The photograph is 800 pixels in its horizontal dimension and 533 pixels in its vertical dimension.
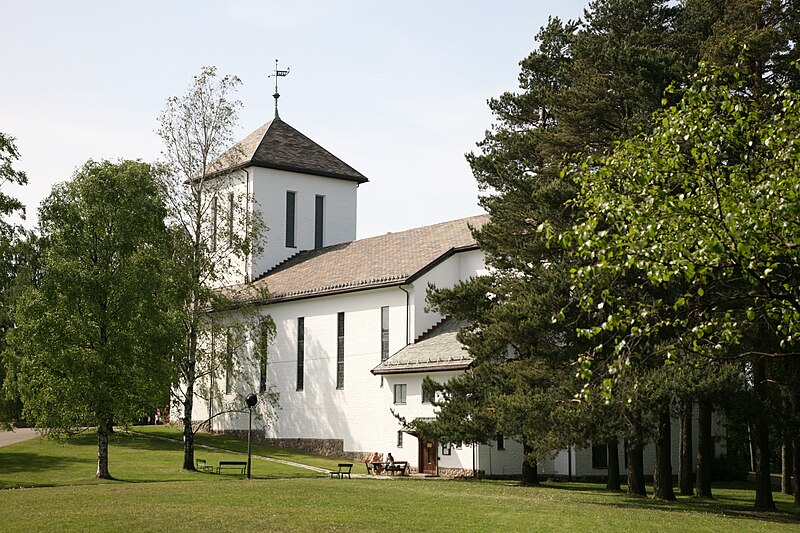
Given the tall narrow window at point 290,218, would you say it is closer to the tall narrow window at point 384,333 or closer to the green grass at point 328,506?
the tall narrow window at point 384,333

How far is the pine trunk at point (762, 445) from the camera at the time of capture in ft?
80.5

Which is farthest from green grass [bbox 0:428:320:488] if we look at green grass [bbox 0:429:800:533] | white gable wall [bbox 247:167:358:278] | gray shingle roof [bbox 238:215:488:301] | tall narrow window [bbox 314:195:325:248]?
tall narrow window [bbox 314:195:325:248]

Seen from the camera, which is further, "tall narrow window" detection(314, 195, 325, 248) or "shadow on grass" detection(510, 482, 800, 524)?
"tall narrow window" detection(314, 195, 325, 248)

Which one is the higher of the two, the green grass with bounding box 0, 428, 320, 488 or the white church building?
the white church building

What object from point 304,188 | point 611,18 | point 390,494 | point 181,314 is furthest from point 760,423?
point 304,188

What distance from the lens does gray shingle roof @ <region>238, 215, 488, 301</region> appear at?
4312 centimetres

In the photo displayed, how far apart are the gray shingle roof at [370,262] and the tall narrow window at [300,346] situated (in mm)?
1458

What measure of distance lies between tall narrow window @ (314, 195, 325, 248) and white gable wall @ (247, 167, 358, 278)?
0.64 feet

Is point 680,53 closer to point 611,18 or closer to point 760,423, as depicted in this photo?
point 611,18

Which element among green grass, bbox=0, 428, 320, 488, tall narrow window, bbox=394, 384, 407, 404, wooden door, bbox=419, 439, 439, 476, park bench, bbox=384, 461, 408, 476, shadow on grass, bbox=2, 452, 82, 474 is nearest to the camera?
green grass, bbox=0, 428, 320, 488

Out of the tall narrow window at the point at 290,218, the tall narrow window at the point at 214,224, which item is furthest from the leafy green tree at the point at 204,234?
the tall narrow window at the point at 290,218

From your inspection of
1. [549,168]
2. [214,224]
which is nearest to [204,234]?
[214,224]

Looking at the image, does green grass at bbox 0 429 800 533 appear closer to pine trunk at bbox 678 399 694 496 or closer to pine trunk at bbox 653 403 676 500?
pine trunk at bbox 653 403 676 500

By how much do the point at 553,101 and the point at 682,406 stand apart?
9.84 meters
